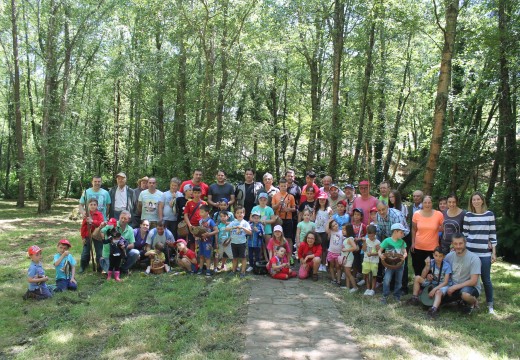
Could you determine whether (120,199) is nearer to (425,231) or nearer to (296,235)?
(296,235)

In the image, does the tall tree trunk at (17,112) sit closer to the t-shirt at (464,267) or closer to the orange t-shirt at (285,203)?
the orange t-shirt at (285,203)

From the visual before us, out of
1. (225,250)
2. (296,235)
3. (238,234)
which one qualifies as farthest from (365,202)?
(225,250)

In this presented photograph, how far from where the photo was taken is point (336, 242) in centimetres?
691

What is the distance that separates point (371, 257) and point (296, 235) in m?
1.57

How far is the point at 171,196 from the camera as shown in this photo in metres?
7.82

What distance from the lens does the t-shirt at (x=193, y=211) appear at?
24.3 ft

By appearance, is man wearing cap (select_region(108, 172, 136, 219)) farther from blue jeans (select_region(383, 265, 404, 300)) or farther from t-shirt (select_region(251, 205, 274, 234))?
blue jeans (select_region(383, 265, 404, 300))

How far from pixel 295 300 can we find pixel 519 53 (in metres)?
7.75

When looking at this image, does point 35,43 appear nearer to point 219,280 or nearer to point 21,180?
point 21,180

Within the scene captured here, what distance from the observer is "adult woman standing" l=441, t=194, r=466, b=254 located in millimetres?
6004

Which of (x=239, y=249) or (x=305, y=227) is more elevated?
(x=305, y=227)

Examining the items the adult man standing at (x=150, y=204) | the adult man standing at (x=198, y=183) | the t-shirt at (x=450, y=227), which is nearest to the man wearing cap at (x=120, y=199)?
the adult man standing at (x=150, y=204)

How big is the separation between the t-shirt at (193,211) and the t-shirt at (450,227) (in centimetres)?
407

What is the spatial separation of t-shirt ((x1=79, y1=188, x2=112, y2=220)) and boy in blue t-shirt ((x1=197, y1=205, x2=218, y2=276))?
72.1 inches
